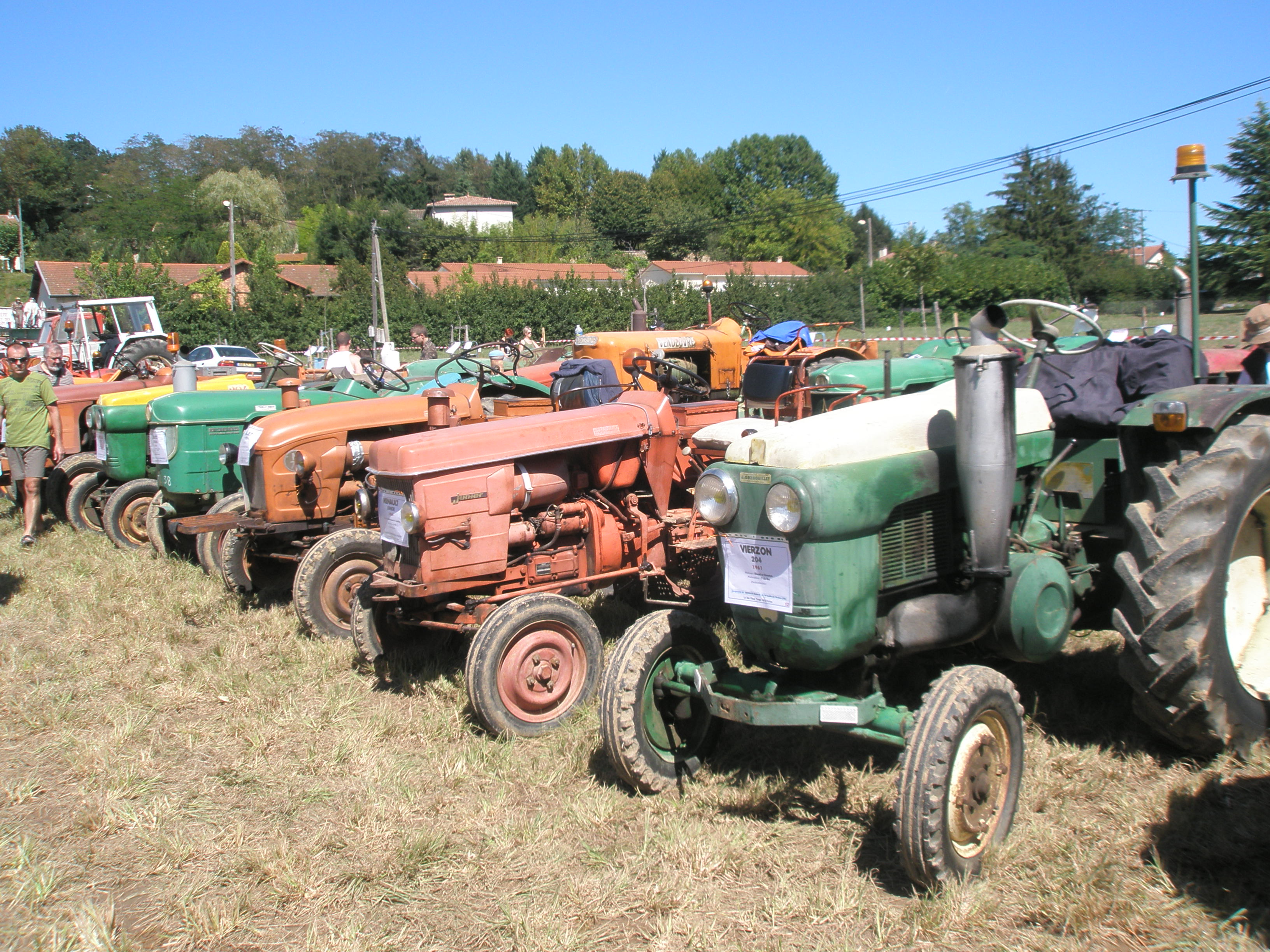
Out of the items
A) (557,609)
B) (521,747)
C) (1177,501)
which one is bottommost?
(521,747)

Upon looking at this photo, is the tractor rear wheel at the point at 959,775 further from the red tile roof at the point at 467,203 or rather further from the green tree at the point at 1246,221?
the red tile roof at the point at 467,203

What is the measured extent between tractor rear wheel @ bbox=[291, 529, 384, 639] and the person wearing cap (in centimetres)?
471

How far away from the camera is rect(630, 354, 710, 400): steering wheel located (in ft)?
19.3

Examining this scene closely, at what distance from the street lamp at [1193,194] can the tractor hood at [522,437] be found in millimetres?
2391

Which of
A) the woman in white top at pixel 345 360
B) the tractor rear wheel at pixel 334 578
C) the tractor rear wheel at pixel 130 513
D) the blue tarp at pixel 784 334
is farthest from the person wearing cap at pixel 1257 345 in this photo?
the tractor rear wheel at pixel 130 513

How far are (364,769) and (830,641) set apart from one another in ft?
6.83

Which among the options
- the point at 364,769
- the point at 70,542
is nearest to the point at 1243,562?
the point at 364,769

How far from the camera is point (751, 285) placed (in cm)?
3469

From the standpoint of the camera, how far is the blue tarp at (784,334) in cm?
993

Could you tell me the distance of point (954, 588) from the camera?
3199mm

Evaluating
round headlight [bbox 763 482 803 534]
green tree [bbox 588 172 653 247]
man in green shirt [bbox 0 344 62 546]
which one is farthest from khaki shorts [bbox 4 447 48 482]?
green tree [bbox 588 172 653 247]

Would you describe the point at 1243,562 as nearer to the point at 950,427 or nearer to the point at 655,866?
the point at 950,427

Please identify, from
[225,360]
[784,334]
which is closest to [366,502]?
[784,334]

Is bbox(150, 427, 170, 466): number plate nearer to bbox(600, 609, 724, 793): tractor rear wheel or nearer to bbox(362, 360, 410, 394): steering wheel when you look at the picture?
bbox(362, 360, 410, 394): steering wheel
